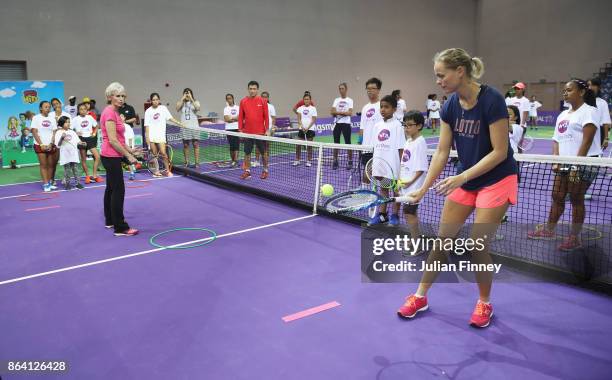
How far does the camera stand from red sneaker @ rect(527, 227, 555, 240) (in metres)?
5.70

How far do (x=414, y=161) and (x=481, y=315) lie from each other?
1.91 meters

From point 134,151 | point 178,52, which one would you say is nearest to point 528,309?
point 134,151

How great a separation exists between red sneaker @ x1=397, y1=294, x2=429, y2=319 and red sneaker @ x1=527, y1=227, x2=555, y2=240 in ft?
8.46

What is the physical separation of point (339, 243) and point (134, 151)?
10.4ft

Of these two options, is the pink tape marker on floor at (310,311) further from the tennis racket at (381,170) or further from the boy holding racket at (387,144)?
the tennis racket at (381,170)

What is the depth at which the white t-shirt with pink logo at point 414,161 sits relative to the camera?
501 centimetres

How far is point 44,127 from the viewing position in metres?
9.34

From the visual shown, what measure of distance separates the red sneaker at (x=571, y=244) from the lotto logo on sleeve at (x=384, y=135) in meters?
2.39

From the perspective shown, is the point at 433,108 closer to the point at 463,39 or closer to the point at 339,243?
the point at 463,39

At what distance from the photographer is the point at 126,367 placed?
3229mm

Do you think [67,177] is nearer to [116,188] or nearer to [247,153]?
[247,153]

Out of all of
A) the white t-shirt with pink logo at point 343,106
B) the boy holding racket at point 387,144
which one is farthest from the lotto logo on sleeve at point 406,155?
the white t-shirt with pink logo at point 343,106

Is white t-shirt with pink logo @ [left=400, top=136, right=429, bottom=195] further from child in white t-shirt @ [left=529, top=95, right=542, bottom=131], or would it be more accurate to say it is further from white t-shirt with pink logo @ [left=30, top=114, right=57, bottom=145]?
child in white t-shirt @ [left=529, top=95, right=542, bottom=131]

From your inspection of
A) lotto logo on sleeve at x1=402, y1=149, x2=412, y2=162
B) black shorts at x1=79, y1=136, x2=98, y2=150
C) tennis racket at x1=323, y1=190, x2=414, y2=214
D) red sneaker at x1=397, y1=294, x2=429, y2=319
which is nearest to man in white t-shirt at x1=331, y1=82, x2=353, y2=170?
black shorts at x1=79, y1=136, x2=98, y2=150
